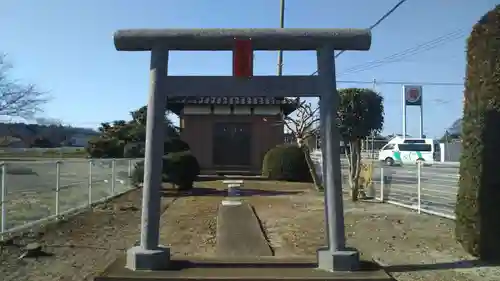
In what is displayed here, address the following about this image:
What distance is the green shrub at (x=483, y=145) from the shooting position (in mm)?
6305

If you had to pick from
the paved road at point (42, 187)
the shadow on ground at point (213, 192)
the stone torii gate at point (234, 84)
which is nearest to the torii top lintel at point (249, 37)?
the stone torii gate at point (234, 84)

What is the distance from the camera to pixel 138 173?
16.9 meters

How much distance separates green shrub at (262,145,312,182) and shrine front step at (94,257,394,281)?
15858 mm

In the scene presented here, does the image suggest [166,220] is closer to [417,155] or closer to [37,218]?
[37,218]

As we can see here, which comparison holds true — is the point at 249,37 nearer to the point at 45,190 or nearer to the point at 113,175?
the point at 45,190

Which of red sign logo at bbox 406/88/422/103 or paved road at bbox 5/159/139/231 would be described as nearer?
paved road at bbox 5/159/139/231

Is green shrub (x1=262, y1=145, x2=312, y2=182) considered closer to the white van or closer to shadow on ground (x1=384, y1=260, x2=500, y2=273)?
shadow on ground (x1=384, y1=260, x2=500, y2=273)

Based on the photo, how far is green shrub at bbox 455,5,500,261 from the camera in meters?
6.30

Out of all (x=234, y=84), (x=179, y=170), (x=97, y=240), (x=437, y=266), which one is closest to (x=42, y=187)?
(x=97, y=240)

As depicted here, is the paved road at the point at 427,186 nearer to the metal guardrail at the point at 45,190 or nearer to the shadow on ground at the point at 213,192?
the shadow on ground at the point at 213,192

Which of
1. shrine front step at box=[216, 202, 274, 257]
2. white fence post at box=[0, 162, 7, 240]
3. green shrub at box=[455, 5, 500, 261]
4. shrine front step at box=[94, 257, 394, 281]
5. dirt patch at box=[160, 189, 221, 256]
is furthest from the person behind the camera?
dirt patch at box=[160, 189, 221, 256]

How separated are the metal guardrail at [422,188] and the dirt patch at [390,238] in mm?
453

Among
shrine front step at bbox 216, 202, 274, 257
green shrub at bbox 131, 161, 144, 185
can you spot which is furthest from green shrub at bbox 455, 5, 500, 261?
green shrub at bbox 131, 161, 144, 185

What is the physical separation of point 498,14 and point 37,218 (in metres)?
7.88
